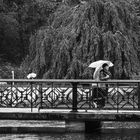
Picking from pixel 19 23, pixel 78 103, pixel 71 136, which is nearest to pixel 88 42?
pixel 71 136

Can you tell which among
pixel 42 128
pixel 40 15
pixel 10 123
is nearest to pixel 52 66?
pixel 10 123

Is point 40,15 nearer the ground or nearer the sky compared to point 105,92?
nearer the sky

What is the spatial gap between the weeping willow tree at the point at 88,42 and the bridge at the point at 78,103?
1087 centimetres

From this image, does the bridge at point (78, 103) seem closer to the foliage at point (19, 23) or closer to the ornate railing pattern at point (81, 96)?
the ornate railing pattern at point (81, 96)

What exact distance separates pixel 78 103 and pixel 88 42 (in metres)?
12.1

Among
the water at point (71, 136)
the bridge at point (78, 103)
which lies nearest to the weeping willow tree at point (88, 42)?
the water at point (71, 136)

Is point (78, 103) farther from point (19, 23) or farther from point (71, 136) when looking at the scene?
point (19, 23)

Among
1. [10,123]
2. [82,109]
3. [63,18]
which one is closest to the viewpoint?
[82,109]

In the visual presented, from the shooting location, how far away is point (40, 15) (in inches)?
2169

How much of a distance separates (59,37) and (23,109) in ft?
40.8

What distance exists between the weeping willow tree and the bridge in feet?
35.7

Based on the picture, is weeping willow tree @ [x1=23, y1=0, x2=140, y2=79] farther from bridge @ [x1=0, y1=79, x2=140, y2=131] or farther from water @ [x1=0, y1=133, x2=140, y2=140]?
bridge @ [x1=0, y1=79, x2=140, y2=131]

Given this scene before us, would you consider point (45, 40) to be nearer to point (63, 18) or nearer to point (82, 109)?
point (63, 18)

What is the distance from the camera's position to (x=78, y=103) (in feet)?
65.9
